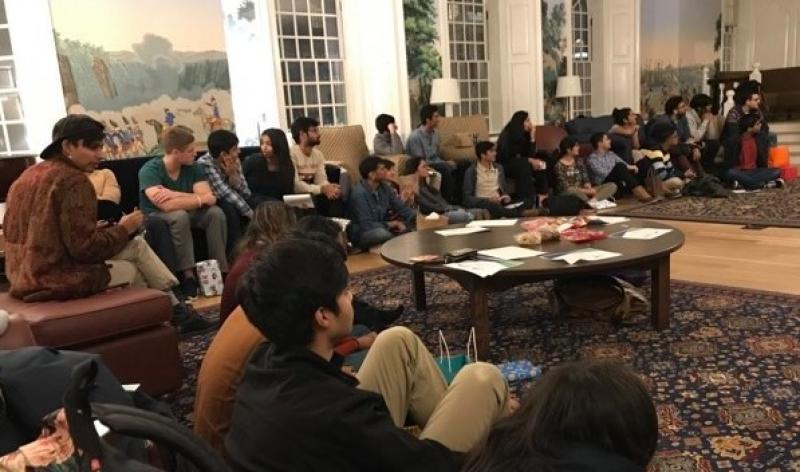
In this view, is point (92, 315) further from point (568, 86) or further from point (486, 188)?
point (568, 86)

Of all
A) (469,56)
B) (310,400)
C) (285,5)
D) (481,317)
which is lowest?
(481,317)

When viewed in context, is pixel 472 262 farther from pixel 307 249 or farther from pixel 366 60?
pixel 366 60

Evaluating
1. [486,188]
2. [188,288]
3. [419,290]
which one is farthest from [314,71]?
[419,290]

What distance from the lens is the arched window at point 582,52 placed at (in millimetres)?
10211

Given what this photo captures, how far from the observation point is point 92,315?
2764 millimetres

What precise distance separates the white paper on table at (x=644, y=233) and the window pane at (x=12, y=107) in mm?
4729

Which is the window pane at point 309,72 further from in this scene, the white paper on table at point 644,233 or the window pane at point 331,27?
the white paper on table at point 644,233

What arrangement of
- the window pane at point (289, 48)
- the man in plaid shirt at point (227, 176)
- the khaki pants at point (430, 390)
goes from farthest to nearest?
the window pane at point (289, 48)
the man in plaid shirt at point (227, 176)
the khaki pants at point (430, 390)

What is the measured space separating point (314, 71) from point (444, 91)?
5.06ft

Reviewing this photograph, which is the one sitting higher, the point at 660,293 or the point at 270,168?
the point at 270,168

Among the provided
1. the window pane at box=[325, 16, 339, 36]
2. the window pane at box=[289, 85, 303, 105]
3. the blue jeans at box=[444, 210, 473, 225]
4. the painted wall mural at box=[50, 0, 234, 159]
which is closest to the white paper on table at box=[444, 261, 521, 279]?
the blue jeans at box=[444, 210, 473, 225]

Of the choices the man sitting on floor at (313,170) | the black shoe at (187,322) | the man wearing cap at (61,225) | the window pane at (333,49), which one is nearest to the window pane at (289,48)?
the window pane at (333,49)

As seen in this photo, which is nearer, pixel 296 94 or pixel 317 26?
pixel 296 94

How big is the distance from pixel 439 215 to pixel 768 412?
4.13 m
